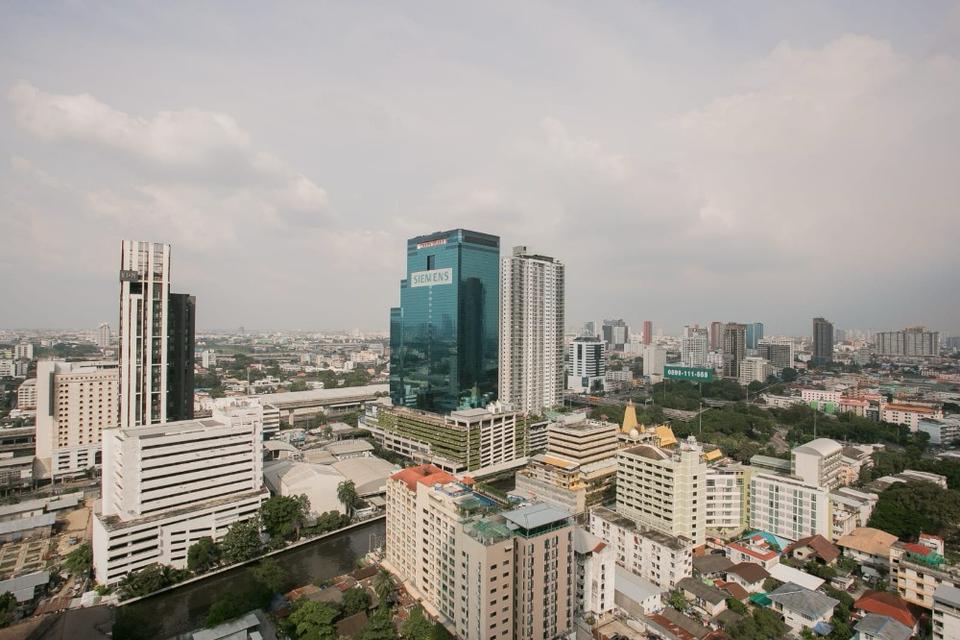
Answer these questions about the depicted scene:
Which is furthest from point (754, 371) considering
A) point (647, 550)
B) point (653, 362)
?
point (647, 550)

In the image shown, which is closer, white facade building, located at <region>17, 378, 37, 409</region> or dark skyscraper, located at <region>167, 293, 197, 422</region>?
dark skyscraper, located at <region>167, 293, 197, 422</region>

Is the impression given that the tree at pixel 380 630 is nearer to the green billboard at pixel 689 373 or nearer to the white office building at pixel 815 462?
the white office building at pixel 815 462

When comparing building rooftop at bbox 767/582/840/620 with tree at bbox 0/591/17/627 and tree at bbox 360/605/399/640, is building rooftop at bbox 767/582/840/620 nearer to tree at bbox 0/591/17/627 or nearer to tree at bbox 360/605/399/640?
tree at bbox 360/605/399/640

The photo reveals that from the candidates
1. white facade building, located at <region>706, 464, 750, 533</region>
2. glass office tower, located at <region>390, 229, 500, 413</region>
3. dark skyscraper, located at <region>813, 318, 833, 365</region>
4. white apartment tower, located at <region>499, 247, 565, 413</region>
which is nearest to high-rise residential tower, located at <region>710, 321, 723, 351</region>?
dark skyscraper, located at <region>813, 318, 833, 365</region>

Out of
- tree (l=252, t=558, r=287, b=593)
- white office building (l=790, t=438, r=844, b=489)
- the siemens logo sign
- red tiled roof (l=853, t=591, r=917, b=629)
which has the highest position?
the siemens logo sign

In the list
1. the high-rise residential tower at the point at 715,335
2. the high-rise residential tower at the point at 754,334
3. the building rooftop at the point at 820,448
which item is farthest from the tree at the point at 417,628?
the high-rise residential tower at the point at 754,334

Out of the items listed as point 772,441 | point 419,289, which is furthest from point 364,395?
point 772,441

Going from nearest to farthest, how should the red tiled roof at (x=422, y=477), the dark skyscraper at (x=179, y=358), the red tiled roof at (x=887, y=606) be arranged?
the red tiled roof at (x=887, y=606) → the red tiled roof at (x=422, y=477) → the dark skyscraper at (x=179, y=358)
